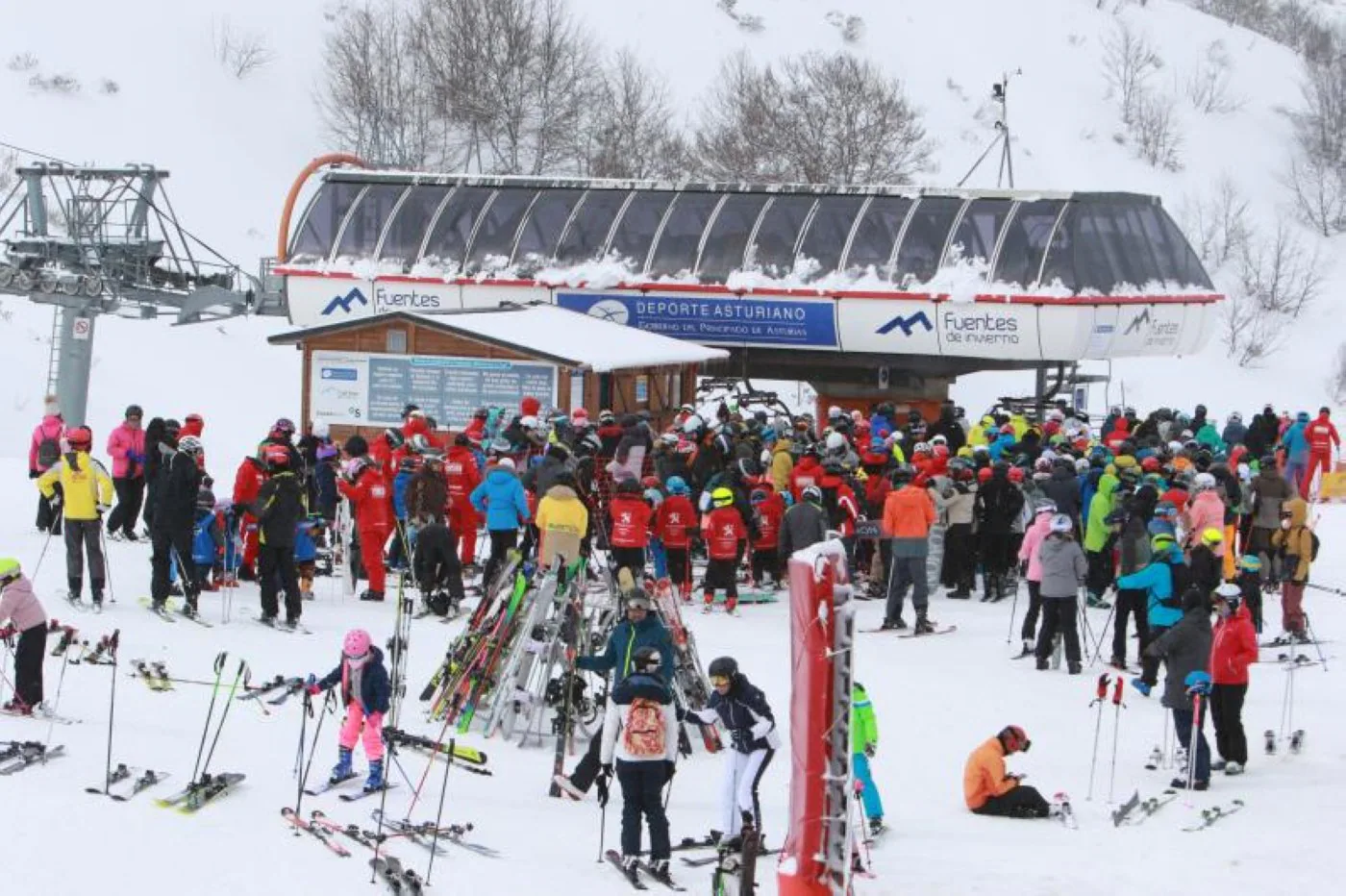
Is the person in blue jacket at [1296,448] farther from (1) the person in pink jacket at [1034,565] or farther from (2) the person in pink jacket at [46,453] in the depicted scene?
(2) the person in pink jacket at [46,453]

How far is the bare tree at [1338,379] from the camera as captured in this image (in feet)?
166

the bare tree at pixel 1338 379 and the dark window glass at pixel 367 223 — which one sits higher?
the dark window glass at pixel 367 223

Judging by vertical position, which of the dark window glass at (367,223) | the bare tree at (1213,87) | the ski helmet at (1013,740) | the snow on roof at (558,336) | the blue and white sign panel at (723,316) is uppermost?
the bare tree at (1213,87)

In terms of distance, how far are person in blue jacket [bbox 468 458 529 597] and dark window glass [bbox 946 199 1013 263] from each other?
12.6 m

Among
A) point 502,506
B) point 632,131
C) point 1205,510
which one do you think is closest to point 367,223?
point 502,506

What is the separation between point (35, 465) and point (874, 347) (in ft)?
43.7

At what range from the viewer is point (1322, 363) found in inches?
2063

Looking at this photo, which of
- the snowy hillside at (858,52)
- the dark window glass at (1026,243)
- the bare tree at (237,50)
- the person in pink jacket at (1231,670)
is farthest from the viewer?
the bare tree at (237,50)

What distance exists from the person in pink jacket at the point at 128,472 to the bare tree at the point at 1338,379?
3716cm

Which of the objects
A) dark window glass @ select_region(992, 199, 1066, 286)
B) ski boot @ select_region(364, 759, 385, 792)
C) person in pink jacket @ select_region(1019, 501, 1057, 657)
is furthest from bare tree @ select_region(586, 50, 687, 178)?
ski boot @ select_region(364, 759, 385, 792)

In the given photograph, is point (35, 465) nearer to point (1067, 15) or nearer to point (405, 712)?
point (405, 712)

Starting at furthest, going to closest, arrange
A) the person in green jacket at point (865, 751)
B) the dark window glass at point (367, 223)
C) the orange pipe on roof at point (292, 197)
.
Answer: the orange pipe on roof at point (292, 197)
the dark window glass at point (367, 223)
the person in green jacket at point (865, 751)

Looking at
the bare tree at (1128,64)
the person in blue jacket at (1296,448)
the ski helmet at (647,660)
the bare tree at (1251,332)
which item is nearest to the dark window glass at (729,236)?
the person in blue jacket at (1296,448)

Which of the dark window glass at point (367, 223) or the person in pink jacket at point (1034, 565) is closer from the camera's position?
the person in pink jacket at point (1034, 565)
